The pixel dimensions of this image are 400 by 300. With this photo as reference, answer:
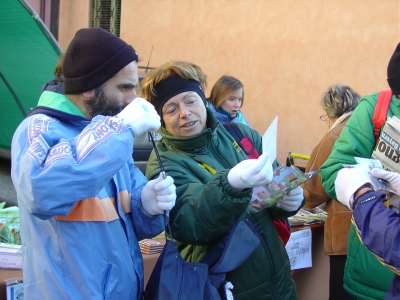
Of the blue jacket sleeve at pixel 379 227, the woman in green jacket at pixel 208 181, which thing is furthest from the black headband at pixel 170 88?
the blue jacket sleeve at pixel 379 227

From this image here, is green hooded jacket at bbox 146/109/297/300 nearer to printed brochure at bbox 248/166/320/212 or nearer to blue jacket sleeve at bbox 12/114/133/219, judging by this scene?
printed brochure at bbox 248/166/320/212

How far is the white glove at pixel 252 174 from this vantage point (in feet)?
6.17

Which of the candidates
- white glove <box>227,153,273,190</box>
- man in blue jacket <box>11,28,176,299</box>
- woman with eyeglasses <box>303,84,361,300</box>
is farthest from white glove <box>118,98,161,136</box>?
woman with eyeglasses <box>303,84,361,300</box>

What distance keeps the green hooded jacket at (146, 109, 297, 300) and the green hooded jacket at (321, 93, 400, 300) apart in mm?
338

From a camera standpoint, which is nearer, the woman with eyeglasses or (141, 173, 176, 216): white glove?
(141, 173, 176, 216): white glove

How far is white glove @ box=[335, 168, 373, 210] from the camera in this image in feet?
6.45

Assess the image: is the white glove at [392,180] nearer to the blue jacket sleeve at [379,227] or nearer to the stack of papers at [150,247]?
the blue jacket sleeve at [379,227]

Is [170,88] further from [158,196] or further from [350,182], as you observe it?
[350,182]

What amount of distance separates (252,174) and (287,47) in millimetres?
5702

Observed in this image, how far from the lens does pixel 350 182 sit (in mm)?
1995

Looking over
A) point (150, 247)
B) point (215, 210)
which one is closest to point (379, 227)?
point (215, 210)

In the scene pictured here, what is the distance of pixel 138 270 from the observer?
189 cm

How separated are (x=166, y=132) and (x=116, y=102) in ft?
1.74

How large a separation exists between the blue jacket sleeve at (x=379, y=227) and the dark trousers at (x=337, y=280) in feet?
4.72
